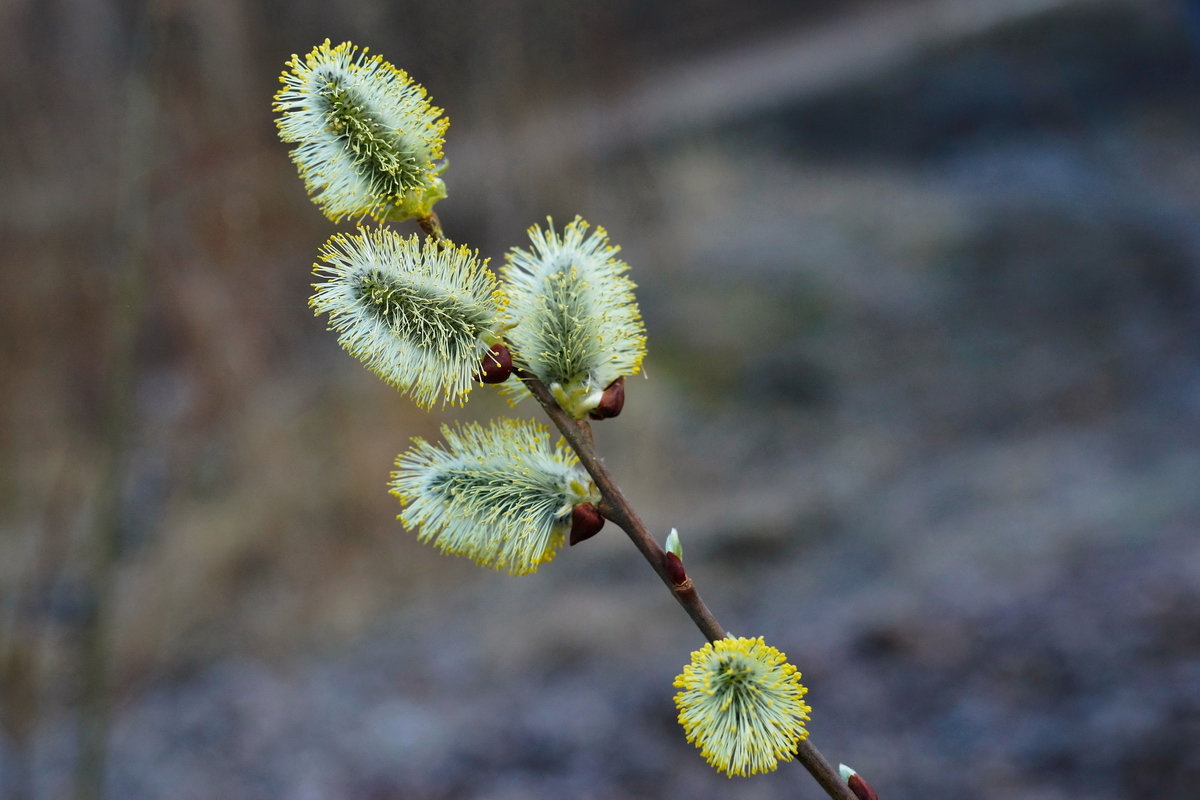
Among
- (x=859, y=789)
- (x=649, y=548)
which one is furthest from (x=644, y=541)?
(x=859, y=789)

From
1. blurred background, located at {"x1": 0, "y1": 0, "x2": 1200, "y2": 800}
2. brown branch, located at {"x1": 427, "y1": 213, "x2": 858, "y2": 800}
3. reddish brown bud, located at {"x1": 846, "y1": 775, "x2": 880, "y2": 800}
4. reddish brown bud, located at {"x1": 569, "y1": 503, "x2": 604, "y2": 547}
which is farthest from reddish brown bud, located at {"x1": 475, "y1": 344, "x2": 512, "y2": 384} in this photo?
blurred background, located at {"x1": 0, "y1": 0, "x2": 1200, "y2": 800}

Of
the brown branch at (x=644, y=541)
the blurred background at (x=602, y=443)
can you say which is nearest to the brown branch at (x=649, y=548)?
the brown branch at (x=644, y=541)

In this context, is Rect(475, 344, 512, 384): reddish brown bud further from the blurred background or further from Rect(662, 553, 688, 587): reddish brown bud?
the blurred background

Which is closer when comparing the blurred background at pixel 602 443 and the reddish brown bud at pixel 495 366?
the reddish brown bud at pixel 495 366

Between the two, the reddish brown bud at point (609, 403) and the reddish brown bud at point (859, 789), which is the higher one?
the reddish brown bud at point (609, 403)

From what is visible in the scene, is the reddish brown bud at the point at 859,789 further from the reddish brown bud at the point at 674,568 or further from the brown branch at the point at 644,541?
the reddish brown bud at the point at 674,568
